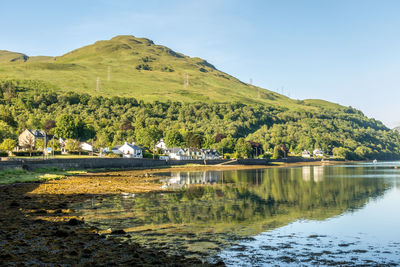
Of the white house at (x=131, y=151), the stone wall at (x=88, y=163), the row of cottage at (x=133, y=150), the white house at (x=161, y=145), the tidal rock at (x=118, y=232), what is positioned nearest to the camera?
the tidal rock at (x=118, y=232)

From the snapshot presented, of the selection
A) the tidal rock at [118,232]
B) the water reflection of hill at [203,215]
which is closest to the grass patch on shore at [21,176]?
the water reflection of hill at [203,215]

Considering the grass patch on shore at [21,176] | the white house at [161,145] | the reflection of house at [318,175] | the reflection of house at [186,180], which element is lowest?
the reflection of house at [318,175]

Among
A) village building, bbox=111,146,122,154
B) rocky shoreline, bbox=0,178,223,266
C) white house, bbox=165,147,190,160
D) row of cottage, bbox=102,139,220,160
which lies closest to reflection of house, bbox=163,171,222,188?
rocky shoreline, bbox=0,178,223,266

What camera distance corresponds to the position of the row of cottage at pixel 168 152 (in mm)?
143750

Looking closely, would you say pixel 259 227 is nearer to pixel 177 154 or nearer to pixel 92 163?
pixel 92 163

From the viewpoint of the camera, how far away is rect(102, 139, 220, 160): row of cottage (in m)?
144

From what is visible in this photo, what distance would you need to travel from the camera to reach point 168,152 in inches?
6550

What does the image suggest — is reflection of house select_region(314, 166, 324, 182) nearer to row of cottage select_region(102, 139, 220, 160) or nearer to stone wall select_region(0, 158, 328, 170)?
stone wall select_region(0, 158, 328, 170)

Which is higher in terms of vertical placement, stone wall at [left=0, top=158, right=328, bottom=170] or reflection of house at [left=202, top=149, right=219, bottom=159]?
reflection of house at [left=202, top=149, right=219, bottom=159]

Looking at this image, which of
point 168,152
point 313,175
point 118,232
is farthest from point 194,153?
point 118,232

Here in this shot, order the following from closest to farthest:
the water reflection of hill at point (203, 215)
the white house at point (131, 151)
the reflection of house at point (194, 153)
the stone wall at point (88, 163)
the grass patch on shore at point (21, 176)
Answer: the water reflection of hill at point (203, 215) < the grass patch on shore at point (21, 176) < the stone wall at point (88, 163) < the white house at point (131, 151) < the reflection of house at point (194, 153)

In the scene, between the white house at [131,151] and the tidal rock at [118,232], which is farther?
the white house at [131,151]

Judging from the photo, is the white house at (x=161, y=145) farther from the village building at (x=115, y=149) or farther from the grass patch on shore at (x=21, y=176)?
the grass patch on shore at (x=21, y=176)

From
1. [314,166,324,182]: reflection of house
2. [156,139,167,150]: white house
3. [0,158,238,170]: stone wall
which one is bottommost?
[314,166,324,182]: reflection of house
